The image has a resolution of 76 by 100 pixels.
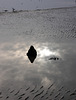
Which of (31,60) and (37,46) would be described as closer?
(31,60)

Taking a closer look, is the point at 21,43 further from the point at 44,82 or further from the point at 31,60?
the point at 44,82

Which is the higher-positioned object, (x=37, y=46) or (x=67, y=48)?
Result: (x=37, y=46)

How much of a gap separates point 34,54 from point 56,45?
17.7ft

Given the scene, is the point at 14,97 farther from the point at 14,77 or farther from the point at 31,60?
the point at 31,60

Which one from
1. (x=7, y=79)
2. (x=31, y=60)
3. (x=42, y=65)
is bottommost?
(x=7, y=79)

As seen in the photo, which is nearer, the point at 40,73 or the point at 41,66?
the point at 40,73

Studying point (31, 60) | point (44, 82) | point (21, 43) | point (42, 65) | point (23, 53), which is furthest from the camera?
point (21, 43)

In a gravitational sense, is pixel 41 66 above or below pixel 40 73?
above

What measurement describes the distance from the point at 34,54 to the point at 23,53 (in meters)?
1.85

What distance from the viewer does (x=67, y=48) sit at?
79.5 feet

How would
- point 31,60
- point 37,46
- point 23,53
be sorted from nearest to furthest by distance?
point 31,60, point 23,53, point 37,46

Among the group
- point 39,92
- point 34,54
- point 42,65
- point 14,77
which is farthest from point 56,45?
point 39,92

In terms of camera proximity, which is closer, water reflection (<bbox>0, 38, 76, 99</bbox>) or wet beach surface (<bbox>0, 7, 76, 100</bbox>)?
wet beach surface (<bbox>0, 7, 76, 100</bbox>)

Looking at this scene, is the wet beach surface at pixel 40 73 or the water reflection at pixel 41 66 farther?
the water reflection at pixel 41 66
